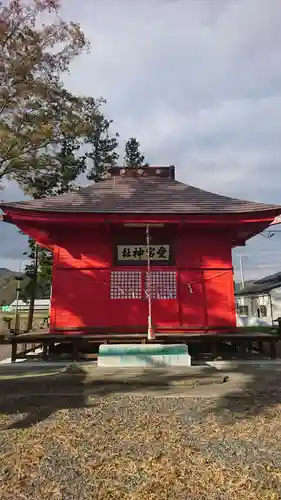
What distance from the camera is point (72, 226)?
9.27m

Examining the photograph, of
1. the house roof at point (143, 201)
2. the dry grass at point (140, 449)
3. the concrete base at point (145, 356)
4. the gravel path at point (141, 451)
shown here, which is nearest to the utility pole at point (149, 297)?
the concrete base at point (145, 356)

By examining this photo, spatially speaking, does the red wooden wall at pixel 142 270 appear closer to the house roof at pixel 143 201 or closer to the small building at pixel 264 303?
the house roof at pixel 143 201

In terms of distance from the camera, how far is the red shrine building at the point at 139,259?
29.1 feet

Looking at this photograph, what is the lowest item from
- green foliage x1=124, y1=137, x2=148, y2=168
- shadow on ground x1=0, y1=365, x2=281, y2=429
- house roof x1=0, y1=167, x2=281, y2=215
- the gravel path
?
the gravel path

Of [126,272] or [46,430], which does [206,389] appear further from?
[126,272]

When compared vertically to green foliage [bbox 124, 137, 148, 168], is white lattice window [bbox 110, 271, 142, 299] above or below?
below

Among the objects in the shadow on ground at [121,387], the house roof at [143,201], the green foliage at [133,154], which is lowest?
the shadow on ground at [121,387]

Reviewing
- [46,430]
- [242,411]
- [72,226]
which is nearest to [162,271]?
[72,226]

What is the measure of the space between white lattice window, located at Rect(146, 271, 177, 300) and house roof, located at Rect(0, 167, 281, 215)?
162 centimetres

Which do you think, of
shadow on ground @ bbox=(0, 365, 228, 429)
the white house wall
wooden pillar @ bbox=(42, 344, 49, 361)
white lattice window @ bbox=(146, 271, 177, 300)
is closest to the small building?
the white house wall

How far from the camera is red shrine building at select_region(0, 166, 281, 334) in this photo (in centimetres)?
888

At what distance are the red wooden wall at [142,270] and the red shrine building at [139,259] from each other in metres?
0.03

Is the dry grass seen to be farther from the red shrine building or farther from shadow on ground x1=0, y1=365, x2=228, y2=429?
the red shrine building

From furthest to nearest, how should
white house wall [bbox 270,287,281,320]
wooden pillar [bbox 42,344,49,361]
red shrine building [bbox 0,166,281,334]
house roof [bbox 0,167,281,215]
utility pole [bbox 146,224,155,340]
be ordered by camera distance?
white house wall [bbox 270,287,281,320]
house roof [bbox 0,167,281,215]
red shrine building [bbox 0,166,281,334]
wooden pillar [bbox 42,344,49,361]
utility pole [bbox 146,224,155,340]
